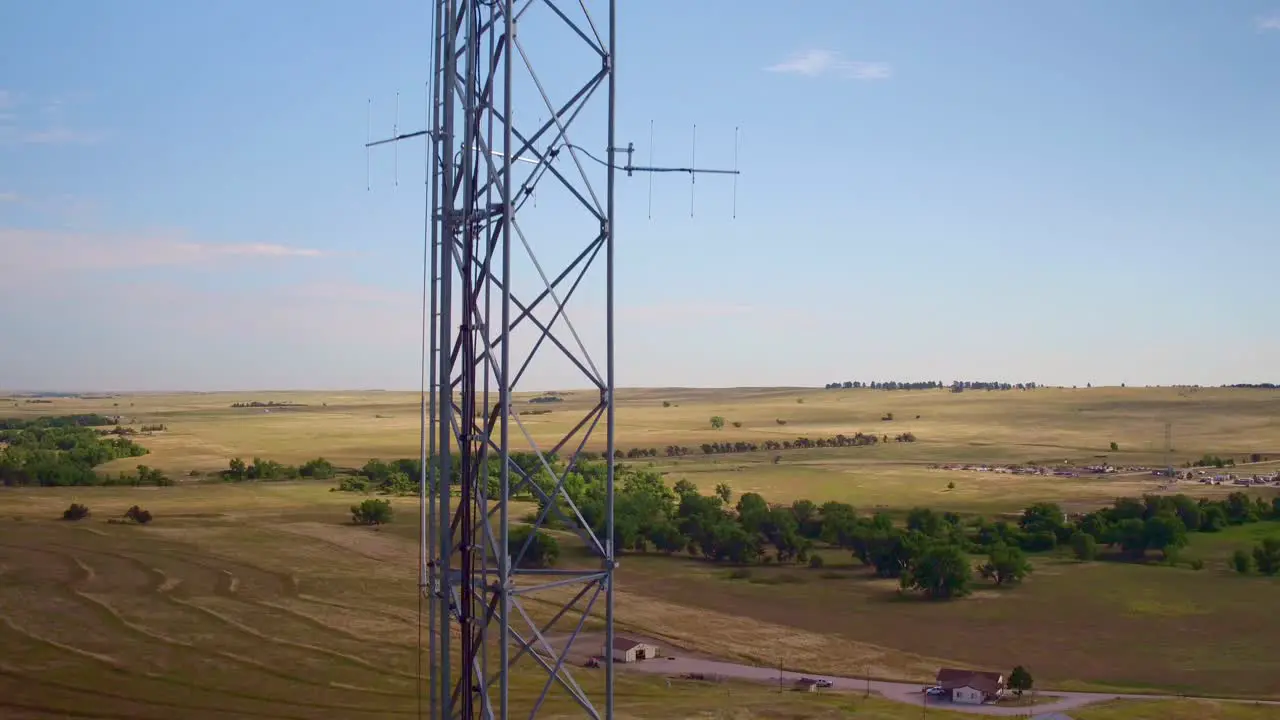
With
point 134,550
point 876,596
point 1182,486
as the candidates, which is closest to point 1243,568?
point 876,596

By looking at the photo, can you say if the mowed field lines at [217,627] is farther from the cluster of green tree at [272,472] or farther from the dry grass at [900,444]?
the dry grass at [900,444]

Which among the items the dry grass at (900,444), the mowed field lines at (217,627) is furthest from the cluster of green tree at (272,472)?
the mowed field lines at (217,627)

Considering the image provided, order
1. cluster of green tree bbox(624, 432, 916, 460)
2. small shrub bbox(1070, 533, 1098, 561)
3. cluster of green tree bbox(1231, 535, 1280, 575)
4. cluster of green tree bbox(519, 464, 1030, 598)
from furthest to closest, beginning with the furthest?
cluster of green tree bbox(624, 432, 916, 460), small shrub bbox(1070, 533, 1098, 561), cluster of green tree bbox(1231, 535, 1280, 575), cluster of green tree bbox(519, 464, 1030, 598)

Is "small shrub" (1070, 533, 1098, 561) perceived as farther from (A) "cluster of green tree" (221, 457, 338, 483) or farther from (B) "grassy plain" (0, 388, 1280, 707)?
(A) "cluster of green tree" (221, 457, 338, 483)

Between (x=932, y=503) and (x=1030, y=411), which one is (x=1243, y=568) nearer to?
(x=932, y=503)

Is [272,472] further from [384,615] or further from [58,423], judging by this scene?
[58,423]

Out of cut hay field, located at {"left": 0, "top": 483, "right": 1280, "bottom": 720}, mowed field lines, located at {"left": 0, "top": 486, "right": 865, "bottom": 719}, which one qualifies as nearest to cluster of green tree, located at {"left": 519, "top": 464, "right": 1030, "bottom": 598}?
cut hay field, located at {"left": 0, "top": 483, "right": 1280, "bottom": 720}
